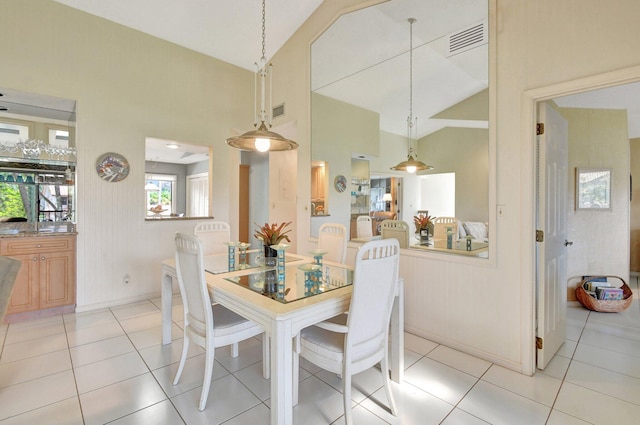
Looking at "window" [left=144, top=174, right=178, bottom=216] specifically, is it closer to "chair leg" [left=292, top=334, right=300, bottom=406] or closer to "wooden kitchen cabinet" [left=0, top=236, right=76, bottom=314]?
"wooden kitchen cabinet" [left=0, top=236, right=76, bottom=314]

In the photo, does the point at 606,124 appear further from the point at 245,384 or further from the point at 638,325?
the point at 245,384

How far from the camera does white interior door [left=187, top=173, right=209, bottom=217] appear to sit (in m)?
6.90

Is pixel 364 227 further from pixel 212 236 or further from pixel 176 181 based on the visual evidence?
pixel 176 181

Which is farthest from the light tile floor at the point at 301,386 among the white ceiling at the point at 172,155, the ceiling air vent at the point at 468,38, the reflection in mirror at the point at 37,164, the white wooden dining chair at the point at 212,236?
the white ceiling at the point at 172,155

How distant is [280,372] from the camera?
154cm

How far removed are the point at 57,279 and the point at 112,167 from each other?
1392 millimetres

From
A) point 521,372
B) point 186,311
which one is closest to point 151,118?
point 186,311

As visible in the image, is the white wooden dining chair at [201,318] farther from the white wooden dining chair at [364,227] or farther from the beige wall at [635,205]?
the beige wall at [635,205]

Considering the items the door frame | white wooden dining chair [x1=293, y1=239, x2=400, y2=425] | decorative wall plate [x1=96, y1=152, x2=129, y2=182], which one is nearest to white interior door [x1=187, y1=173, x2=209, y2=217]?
decorative wall plate [x1=96, y1=152, x2=129, y2=182]

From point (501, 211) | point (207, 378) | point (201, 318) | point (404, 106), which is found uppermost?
point (404, 106)

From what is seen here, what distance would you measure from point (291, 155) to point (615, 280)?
4860 mm

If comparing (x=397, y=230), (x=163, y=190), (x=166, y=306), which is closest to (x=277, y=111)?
(x=397, y=230)

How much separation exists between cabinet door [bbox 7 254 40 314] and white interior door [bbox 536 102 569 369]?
4826 mm

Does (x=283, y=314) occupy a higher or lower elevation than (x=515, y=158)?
lower
